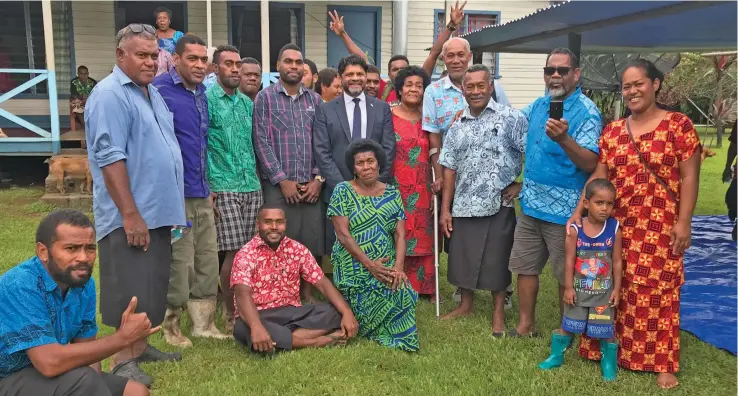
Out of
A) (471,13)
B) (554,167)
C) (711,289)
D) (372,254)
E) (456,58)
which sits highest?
(471,13)

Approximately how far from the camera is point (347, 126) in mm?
4598

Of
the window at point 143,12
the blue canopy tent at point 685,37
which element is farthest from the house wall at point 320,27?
the blue canopy tent at point 685,37

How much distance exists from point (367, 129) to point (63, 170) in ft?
21.9

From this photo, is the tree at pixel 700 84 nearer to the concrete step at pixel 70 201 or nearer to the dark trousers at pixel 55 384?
the concrete step at pixel 70 201

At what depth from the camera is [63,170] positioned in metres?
9.33

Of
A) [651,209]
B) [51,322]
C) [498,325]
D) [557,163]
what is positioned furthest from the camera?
[498,325]

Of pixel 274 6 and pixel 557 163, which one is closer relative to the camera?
pixel 557 163

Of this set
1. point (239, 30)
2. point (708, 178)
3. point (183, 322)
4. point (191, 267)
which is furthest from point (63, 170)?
point (708, 178)

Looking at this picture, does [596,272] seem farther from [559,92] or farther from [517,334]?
[559,92]

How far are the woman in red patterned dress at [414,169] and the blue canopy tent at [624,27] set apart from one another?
1.48 metres

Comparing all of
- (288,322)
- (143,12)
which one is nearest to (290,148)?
(288,322)

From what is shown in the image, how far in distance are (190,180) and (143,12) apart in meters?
9.61

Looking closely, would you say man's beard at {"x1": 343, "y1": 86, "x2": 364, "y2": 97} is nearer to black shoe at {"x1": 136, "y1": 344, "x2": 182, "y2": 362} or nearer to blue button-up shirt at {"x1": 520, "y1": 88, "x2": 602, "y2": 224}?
blue button-up shirt at {"x1": 520, "y1": 88, "x2": 602, "y2": 224}

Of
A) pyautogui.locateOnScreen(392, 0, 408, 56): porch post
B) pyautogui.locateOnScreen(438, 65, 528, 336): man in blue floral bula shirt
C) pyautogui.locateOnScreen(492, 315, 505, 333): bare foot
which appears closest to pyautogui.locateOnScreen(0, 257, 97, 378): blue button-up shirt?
pyautogui.locateOnScreen(438, 65, 528, 336): man in blue floral bula shirt
